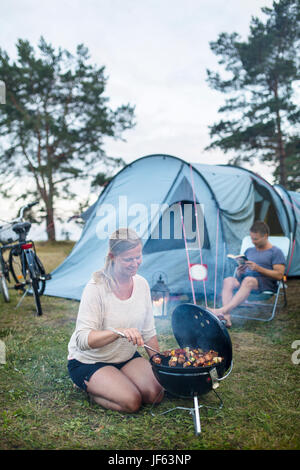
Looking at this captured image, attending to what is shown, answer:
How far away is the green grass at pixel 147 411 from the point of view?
1910 millimetres

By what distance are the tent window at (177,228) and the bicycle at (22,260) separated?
135cm

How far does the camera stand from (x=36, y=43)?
14680 mm

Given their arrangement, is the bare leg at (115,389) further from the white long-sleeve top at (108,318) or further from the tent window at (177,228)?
the tent window at (177,228)

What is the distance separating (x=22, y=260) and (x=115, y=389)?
2.87 m

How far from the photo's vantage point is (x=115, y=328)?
211 centimetres

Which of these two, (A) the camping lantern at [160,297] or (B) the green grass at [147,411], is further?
(A) the camping lantern at [160,297]

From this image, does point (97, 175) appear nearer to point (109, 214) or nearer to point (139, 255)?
point (109, 214)

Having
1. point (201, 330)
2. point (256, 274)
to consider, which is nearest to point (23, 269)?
point (256, 274)

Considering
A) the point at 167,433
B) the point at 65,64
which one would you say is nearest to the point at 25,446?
the point at 167,433

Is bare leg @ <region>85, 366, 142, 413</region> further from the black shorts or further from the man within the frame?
the man

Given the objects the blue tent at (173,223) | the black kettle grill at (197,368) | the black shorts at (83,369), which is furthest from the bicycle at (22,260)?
the black kettle grill at (197,368)

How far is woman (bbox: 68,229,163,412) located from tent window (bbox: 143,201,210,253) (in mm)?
2615

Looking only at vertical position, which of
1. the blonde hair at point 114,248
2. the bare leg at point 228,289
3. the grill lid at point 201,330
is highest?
the blonde hair at point 114,248

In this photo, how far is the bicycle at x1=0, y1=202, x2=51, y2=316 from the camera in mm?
4324
